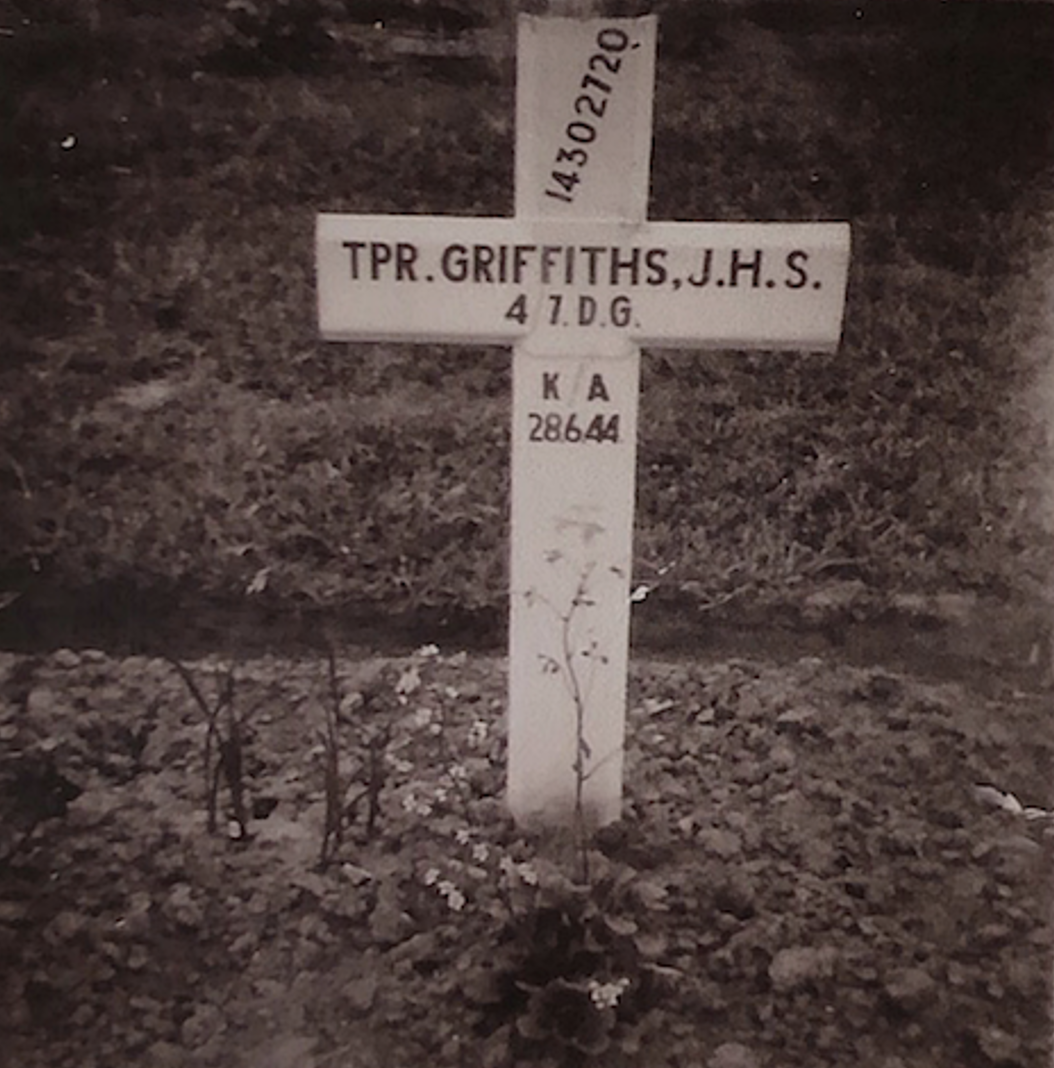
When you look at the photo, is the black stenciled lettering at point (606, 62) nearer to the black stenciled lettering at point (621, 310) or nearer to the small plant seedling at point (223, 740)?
the black stenciled lettering at point (621, 310)

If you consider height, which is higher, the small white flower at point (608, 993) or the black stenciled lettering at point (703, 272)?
the black stenciled lettering at point (703, 272)

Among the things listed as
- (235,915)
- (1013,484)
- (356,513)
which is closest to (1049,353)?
(1013,484)

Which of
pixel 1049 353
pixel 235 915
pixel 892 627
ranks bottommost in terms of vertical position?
pixel 235 915

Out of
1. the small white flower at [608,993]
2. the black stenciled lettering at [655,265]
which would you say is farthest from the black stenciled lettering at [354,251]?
the small white flower at [608,993]

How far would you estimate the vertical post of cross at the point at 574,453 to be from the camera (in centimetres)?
63

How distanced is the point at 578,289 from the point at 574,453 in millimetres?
62

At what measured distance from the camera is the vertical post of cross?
0.63 m

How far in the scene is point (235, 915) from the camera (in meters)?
0.68

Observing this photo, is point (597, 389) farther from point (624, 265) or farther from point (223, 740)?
point (223, 740)

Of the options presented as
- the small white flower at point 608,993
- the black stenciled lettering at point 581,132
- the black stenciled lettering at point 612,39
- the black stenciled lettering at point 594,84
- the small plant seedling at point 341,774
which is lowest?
the small white flower at point 608,993

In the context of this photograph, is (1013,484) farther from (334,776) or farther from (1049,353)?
(334,776)

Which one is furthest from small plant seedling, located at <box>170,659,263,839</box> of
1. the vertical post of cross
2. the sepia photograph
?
the vertical post of cross

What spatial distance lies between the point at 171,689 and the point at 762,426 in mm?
251

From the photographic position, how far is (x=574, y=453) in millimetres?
653
